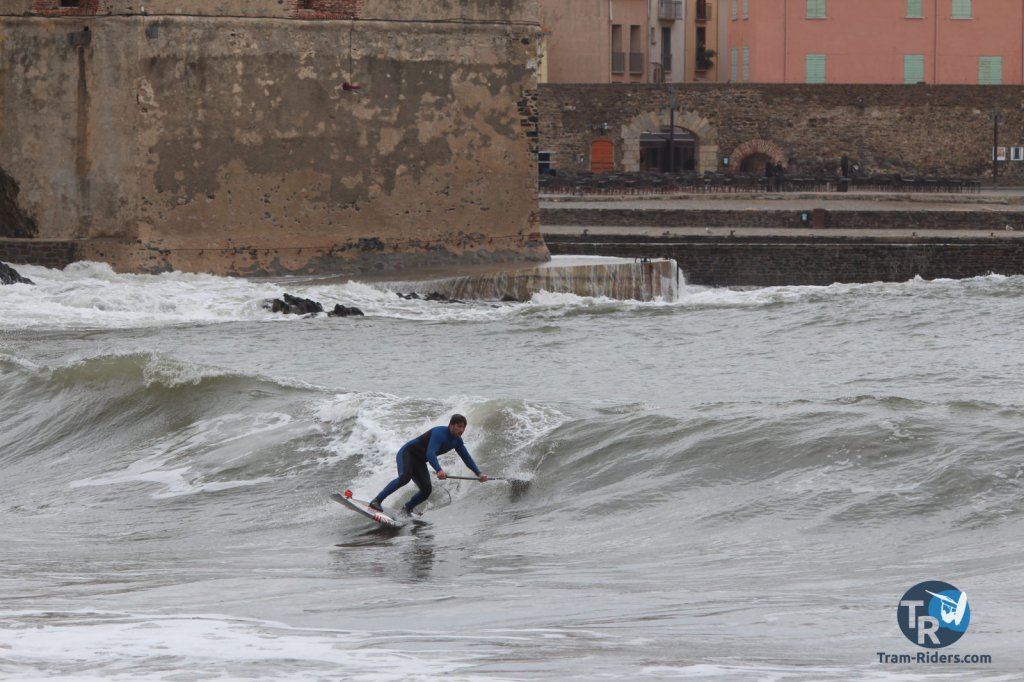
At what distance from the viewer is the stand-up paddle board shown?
10.7m

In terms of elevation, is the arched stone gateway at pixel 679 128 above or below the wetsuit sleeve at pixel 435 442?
above

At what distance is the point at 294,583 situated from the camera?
9086 mm

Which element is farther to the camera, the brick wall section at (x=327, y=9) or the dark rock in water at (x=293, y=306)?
the brick wall section at (x=327, y=9)

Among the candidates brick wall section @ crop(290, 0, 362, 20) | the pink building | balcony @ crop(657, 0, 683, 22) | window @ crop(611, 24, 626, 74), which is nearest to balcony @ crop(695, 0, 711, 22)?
balcony @ crop(657, 0, 683, 22)

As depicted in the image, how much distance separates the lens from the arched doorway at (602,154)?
170 ft

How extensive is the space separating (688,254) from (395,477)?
18.2 m

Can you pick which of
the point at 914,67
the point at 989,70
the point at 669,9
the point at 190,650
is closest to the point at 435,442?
the point at 190,650

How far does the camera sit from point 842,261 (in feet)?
96.2

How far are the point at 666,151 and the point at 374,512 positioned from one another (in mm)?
44357

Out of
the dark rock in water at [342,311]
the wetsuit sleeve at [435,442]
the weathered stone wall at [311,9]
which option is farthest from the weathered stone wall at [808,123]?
the wetsuit sleeve at [435,442]

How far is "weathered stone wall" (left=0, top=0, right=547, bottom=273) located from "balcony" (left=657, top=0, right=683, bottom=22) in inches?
1561

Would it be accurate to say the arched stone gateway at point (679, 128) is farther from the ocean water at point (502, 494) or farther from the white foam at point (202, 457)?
the white foam at point (202, 457)

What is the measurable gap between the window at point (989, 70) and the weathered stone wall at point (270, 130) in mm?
36358

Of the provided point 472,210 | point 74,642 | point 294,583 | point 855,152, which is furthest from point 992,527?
point 855,152
